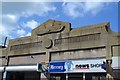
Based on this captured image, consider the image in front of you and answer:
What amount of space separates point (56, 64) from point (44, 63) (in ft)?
8.01

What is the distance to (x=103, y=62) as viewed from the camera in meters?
26.1

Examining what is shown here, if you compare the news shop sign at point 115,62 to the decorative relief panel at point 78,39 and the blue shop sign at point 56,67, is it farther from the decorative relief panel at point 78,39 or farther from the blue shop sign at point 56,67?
the blue shop sign at point 56,67

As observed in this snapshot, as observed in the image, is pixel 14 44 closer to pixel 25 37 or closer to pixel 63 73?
pixel 25 37

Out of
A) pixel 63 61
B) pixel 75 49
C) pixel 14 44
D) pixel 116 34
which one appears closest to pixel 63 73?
pixel 63 61

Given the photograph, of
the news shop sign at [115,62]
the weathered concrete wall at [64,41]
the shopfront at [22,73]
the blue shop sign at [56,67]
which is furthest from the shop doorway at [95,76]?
the shopfront at [22,73]

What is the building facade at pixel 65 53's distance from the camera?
89.8ft

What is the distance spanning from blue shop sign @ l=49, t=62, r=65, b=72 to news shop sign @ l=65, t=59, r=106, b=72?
2.30 feet

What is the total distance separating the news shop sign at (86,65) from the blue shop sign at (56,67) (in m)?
0.70

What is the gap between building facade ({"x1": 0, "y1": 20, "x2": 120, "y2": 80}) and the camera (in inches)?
1078

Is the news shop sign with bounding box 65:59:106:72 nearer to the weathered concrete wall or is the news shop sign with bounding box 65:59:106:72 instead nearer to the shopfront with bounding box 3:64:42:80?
the weathered concrete wall

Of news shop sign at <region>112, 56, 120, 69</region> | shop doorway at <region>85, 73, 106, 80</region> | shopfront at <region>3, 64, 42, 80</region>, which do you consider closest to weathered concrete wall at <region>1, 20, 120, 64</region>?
news shop sign at <region>112, 56, 120, 69</region>

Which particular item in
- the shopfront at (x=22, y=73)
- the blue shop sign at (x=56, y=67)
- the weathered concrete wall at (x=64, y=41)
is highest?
the weathered concrete wall at (x=64, y=41)

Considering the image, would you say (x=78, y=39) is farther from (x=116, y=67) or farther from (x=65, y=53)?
(x=116, y=67)

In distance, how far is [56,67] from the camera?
31688 millimetres
